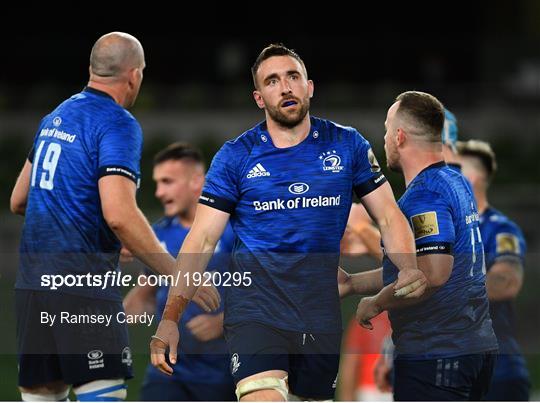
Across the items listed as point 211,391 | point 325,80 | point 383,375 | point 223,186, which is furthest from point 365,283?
point 325,80

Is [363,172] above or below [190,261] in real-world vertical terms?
above

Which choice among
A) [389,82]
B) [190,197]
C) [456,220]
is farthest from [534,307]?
[389,82]

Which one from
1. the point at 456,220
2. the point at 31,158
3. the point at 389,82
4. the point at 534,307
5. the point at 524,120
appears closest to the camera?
the point at 456,220

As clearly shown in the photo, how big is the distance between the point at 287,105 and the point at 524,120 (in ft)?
51.9

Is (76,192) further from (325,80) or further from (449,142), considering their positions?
(325,80)

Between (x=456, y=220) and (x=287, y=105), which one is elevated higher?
(x=287, y=105)

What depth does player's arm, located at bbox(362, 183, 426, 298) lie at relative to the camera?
479 cm

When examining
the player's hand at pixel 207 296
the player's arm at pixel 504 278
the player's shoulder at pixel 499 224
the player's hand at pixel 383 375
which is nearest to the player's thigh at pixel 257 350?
the player's hand at pixel 207 296

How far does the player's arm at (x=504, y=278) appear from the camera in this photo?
6203mm

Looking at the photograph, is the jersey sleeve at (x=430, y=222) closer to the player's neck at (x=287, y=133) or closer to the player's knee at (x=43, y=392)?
the player's neck at (x=287, y=133)

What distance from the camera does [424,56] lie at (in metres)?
21.8

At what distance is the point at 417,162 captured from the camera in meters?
5.15

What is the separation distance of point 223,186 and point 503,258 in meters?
2.31

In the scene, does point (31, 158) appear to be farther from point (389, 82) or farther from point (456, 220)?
point (389, 82)
